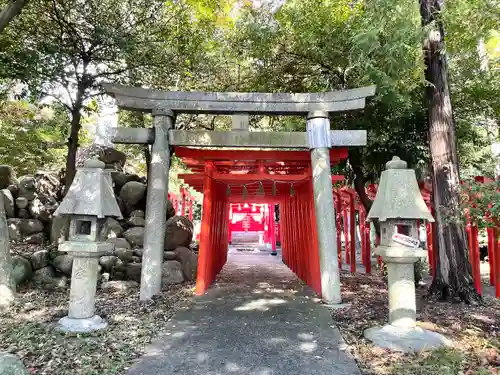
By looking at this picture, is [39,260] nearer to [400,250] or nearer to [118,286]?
[118,286]

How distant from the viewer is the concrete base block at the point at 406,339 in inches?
167

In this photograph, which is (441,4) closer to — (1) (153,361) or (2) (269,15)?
(2) (269,15)

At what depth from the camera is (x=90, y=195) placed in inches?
199

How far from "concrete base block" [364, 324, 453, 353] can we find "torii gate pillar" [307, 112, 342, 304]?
1949mm

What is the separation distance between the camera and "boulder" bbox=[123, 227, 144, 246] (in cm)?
975

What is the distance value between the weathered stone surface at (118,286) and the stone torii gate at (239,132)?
1572mm

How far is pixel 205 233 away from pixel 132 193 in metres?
4.30

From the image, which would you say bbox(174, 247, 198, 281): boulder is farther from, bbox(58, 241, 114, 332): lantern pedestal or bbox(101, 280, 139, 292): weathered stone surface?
bbox(58, 241, 114, 332): lantern pedestal

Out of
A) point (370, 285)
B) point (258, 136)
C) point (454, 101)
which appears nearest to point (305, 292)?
point (370, 285)

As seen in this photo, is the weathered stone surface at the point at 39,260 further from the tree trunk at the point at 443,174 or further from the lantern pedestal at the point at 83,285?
the tree trunk at the point at 443,174

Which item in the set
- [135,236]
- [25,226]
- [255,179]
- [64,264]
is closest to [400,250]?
[255,179]

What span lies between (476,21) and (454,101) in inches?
190

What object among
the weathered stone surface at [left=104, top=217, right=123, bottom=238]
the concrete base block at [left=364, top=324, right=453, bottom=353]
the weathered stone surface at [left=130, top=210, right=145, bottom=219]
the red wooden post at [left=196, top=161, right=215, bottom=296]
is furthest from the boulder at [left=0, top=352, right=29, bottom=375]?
the weathered stone surface at [left=130, top=210, right=145, bottom=219]

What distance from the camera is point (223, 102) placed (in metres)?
7.11
